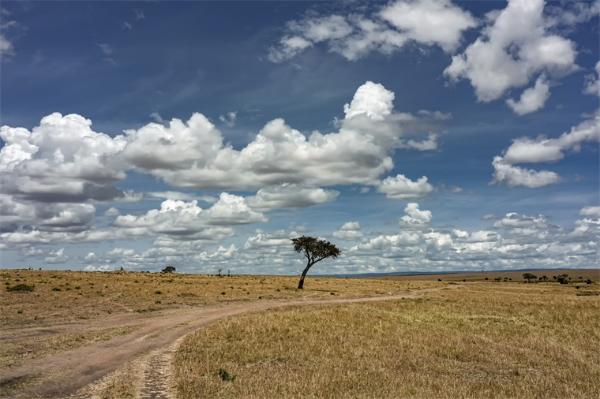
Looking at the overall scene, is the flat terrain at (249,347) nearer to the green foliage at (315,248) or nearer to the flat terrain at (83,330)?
the flat terrain at (83,330)

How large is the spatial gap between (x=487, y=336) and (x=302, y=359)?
1478cm

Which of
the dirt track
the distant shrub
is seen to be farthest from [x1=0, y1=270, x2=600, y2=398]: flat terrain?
the distant shrub

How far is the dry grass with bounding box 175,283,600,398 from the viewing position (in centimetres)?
1781

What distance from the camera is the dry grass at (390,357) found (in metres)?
17.8

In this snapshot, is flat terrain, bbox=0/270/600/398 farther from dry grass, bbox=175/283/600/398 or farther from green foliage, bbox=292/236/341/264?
green foliage, bbox=292/236/341/264

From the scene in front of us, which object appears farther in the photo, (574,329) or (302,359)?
(574,329)

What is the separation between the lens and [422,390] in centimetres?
1761

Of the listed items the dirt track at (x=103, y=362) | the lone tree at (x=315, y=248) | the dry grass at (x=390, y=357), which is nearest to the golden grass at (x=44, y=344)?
the dirt track at (x=103, y=362)

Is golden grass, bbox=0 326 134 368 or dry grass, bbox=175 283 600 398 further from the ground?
golden grass, bbox=0 326 134 368

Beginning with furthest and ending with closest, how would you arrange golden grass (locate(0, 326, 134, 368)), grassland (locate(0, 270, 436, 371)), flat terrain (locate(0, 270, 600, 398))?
grassland (locate(0, 270, 436, 371)) < golden grass (locate(0, 326, 134, 368)) < flat terrain (locate(0, 270, 600, 398))

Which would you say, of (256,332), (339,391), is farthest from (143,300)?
(339,391)

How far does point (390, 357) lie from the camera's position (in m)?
23.8

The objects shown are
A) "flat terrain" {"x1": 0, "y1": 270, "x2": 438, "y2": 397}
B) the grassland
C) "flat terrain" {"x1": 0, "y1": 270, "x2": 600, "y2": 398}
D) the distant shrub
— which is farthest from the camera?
the grassland

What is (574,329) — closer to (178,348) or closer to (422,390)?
(422,390)
